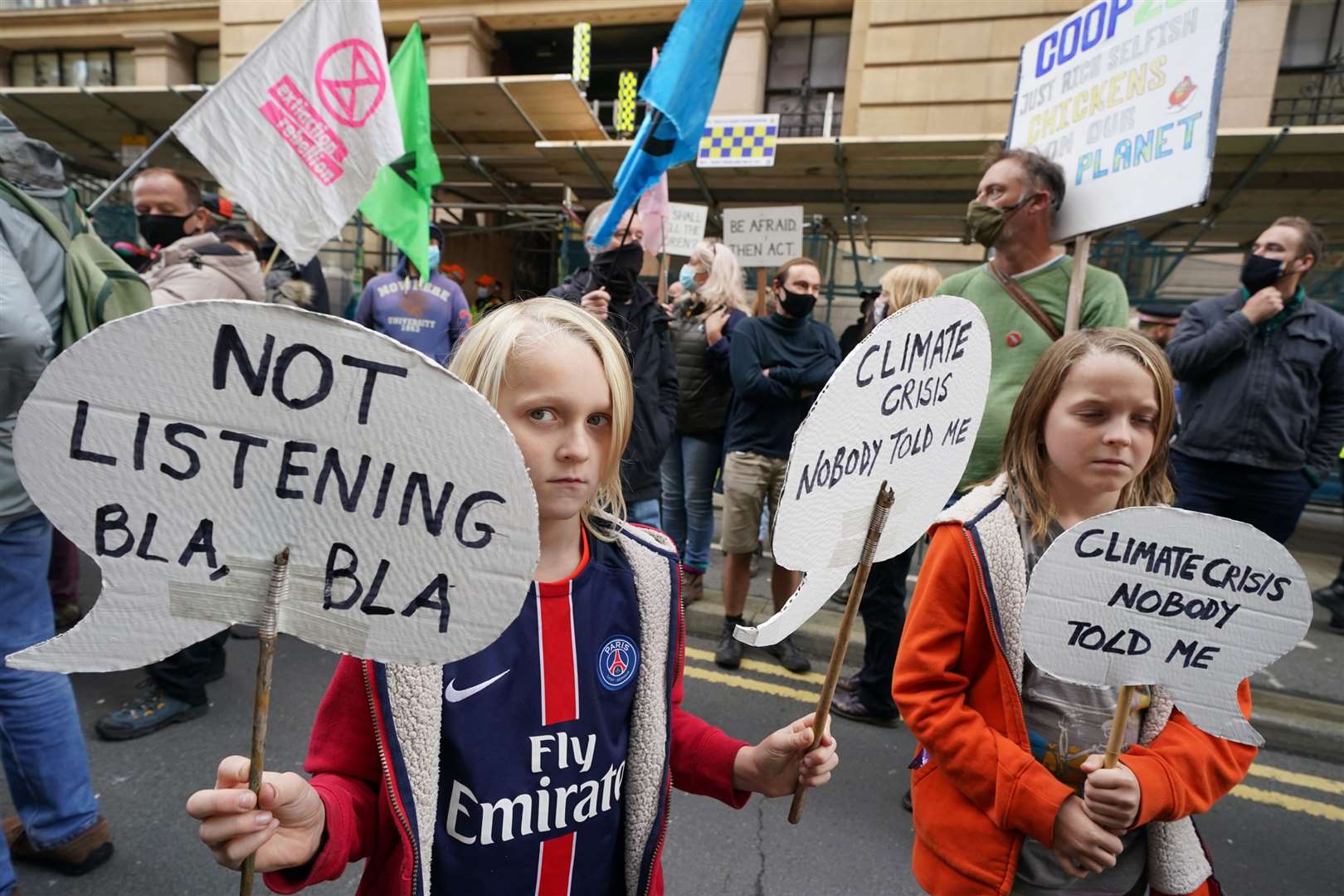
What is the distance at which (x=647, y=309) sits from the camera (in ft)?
11.2

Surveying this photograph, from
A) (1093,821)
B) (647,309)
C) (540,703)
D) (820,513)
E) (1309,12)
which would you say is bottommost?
(1093,821)

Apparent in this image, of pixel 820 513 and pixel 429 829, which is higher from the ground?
pixel 820 513

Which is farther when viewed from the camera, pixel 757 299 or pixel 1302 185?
pixel 1302 185

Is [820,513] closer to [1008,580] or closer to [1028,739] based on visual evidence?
[1008,580]

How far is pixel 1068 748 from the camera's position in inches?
51.6

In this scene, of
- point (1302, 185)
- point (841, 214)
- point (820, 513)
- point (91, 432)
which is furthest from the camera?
point (841, 214)

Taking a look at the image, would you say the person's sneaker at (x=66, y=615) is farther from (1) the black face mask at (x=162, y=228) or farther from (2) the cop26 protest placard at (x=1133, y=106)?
(2) the cop26 protest placard at (x=1133, y=106)

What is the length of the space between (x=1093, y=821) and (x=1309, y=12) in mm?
13722

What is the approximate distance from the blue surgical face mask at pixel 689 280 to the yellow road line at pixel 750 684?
7.14ft

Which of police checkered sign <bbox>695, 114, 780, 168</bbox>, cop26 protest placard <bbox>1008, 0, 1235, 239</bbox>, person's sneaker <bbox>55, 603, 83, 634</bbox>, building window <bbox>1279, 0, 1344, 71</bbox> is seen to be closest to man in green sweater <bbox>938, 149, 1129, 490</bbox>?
cop26 protest placard <bbox>1008, 0, 1235, 239</bbox>

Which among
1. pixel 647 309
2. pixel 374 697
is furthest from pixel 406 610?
pixel 647 309

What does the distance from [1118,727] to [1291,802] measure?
2520mm

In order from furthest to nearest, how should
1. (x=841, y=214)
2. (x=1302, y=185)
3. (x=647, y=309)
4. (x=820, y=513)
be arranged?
1. (x=841, y=214)
2. (x=1302, y=185)
3. (x=647, y=309)
4. (x=820, y=513)

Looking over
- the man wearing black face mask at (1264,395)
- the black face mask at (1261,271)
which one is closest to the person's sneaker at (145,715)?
the man wearing black face mask at (1264,395)
